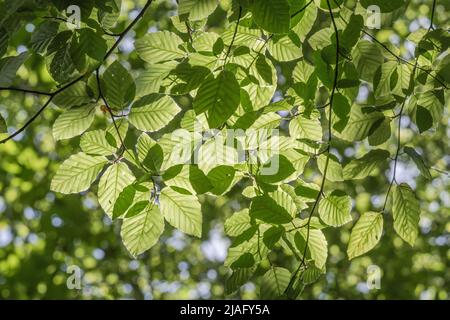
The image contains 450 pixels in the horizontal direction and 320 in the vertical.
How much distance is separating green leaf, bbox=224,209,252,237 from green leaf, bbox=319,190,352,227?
19 centimetres

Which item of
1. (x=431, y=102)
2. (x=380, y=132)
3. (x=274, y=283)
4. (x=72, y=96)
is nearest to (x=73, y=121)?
(x=72, y=96)

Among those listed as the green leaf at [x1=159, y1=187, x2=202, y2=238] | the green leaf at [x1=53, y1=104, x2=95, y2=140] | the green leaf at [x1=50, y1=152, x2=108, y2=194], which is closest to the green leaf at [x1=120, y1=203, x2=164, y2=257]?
the green leaf at [x1=159, y1=187, x2=202, y2=238]

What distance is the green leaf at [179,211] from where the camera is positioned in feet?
4.15

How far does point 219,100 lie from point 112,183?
34 centimetres

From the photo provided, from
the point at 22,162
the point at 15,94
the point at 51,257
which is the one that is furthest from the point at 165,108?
the point at 15,94

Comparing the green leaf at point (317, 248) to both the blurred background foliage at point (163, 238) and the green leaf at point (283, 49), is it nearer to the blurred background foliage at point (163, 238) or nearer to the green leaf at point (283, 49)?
the green leaf at point (283, 49)

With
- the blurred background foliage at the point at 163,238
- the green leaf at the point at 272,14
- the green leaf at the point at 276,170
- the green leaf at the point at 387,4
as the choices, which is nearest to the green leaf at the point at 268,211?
the green leaf at the point at 276,170

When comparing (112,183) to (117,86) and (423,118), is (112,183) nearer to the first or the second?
(117,86)

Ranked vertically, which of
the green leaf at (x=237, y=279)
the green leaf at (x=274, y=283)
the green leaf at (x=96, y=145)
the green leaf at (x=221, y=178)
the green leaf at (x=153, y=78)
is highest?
the green leaf at (x=153, y=78)

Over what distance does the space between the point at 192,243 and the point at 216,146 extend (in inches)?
227

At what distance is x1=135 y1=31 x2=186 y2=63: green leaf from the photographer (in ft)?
4.31

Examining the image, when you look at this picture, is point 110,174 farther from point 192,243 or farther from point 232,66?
point 192,243

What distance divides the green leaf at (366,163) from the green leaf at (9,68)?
0.77m
